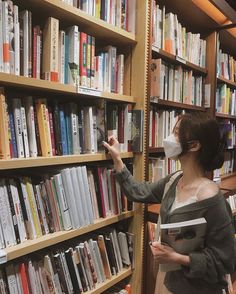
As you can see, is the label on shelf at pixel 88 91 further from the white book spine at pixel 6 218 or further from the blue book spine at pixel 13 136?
the white book spine at pixel 6 218

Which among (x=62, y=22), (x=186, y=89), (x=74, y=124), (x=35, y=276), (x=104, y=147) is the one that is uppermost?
(x=62, y=22)

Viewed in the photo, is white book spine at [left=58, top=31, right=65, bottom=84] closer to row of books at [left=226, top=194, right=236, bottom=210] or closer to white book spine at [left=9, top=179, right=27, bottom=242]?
white book spine at [left=9, top=179, right=27, bottom=242]

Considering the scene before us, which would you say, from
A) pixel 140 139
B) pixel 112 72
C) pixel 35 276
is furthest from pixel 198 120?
pixel 35 276

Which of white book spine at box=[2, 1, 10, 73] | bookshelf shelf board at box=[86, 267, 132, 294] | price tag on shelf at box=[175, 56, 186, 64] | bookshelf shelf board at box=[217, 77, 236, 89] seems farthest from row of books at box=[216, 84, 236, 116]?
white book spine at box=[2, 1, 10, 73]

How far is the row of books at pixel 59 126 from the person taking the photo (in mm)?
1057

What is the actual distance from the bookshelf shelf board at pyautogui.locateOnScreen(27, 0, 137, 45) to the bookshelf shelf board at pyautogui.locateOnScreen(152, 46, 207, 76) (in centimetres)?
19

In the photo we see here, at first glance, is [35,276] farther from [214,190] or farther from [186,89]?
[186,89]

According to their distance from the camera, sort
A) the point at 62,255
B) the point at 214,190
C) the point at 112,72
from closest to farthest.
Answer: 1. the point at 214,190
2. the point at 62,255
3. the point at 112,72

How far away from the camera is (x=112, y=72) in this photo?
1454mm

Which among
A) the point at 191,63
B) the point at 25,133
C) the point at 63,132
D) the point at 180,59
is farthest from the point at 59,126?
the point at 191,63

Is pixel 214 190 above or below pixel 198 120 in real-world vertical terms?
below

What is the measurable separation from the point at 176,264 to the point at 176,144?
0.47 meters

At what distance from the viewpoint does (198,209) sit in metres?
1.06

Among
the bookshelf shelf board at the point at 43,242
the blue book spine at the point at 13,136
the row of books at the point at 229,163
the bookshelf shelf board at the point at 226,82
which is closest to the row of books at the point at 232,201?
the row of books at the point at 229,163
